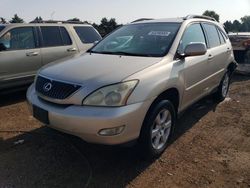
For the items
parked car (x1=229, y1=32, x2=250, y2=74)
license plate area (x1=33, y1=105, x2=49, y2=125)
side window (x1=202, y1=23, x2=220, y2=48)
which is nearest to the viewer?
license plate area (x1=33, y1=105, x2=49, y2=125)

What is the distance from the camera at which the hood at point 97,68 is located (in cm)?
373

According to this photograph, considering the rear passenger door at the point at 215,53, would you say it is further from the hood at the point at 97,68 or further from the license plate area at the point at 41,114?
the license plate area at the point at 41,114

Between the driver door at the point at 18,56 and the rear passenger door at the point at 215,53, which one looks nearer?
the rear passenger door at the point at 215,53

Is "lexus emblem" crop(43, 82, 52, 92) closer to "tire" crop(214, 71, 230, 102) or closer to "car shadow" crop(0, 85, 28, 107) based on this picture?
"car shadow" crop(0, 85, 28, 107)

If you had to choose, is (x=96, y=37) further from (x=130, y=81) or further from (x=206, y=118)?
(x=130, y=81)

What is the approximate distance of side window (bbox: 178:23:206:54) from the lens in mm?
4752

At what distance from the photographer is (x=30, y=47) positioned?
7094mm

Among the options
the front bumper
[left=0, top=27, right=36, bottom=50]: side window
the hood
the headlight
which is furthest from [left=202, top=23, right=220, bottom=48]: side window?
[left=0, top=27, right=36, bottom=50]: side window

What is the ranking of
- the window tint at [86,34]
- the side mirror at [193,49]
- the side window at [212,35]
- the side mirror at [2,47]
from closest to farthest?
the side mirror at [193,49] < the side window at [212,35] < the side mirror at [2,47] < the window tint at [86,34]

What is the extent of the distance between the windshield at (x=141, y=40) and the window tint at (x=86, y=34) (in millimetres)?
2949

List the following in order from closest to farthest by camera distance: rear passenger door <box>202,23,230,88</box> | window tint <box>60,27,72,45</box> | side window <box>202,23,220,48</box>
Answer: rear passenger door <box>202,23,230,88</box>, side window <box>202,23,220,48</box>, window tint <box>60,27,72,45</box>

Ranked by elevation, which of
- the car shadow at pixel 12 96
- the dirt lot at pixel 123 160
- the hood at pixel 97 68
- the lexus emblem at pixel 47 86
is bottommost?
the car shadow at pixel 12 96

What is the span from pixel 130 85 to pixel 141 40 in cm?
142

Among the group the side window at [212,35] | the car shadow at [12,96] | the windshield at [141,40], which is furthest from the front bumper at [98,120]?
the car shadow at [12,96]
